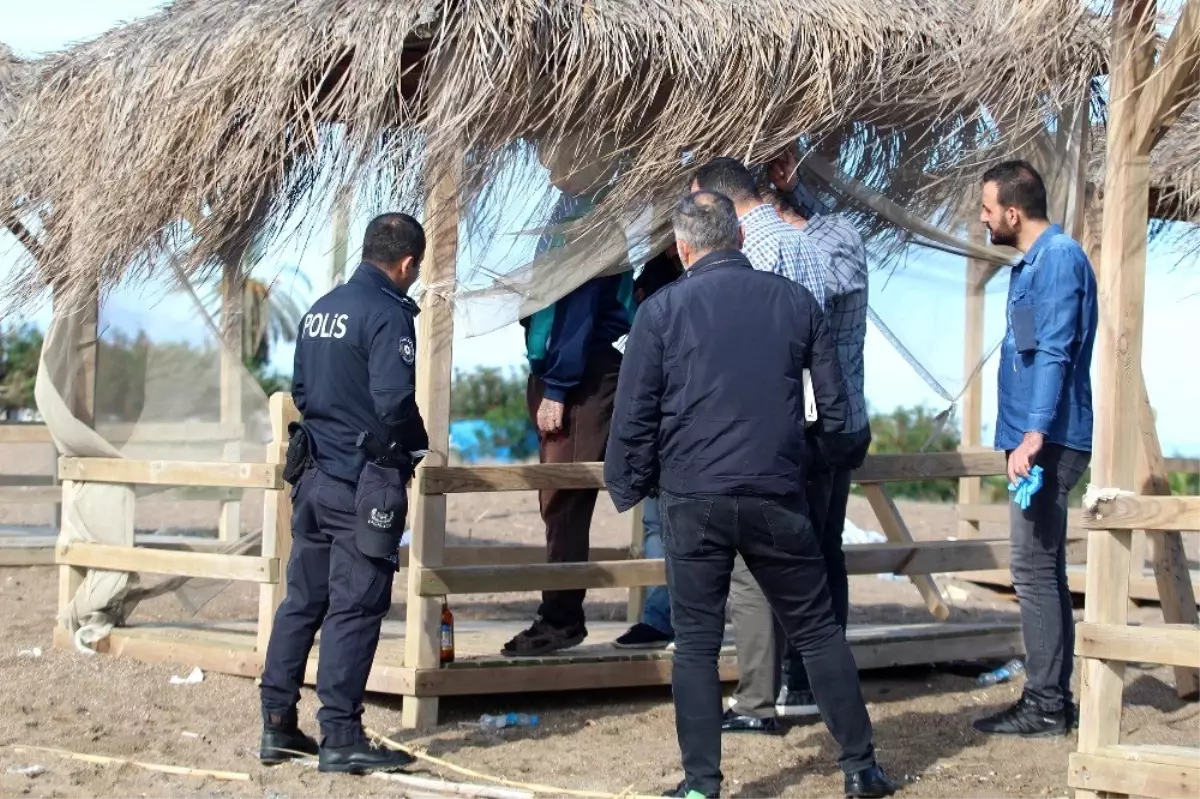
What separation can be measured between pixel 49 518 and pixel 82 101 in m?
7.98

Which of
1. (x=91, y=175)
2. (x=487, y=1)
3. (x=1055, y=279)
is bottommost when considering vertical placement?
(x=1055, y=279)

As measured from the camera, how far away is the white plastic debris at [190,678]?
5996mm

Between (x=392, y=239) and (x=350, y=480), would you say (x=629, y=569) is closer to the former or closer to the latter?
(x=350, y=480)

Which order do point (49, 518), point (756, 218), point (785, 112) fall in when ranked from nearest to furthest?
point (756, 218), point (785, 112), point (49, 518)

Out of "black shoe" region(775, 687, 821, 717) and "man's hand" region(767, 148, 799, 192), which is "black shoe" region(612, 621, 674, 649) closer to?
"black shoe" region(775, 687, 821, 717)

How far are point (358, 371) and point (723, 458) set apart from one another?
129 centimetres

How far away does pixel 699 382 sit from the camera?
13.7ft

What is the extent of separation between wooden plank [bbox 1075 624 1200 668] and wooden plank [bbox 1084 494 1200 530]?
0.94ft

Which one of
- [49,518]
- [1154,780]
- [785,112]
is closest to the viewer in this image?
[1154,780]

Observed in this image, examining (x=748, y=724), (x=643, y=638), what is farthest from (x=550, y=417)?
(x=748, y=724)

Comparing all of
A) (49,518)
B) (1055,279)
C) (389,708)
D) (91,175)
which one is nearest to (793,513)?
(1055,279)

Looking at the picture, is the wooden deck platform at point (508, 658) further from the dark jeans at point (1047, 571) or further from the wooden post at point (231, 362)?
the dark jeans at point (1047, 571)

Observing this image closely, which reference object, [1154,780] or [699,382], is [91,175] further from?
[1154,780]

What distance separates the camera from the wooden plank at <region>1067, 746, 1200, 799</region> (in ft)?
13.1
